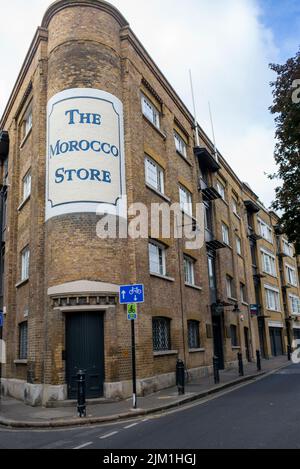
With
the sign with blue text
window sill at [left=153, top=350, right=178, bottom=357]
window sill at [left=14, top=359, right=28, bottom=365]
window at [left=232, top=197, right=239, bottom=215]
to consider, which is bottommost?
window sill at [left=14, top=359, right=28, bottom=365]

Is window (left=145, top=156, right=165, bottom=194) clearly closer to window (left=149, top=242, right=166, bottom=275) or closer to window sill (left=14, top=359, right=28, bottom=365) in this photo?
window (left=149, top=242, right=166, bottom=275)

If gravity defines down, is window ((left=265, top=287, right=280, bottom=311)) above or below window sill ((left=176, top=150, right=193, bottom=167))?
below

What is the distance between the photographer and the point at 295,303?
47594mm

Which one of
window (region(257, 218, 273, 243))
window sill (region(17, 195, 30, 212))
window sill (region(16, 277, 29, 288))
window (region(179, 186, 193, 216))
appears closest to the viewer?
window sill (region(16, 277, 29, 288))

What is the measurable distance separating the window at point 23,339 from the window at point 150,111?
10.2 m

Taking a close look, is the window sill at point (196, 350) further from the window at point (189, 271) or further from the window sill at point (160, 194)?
the window sill at point (160, 194)

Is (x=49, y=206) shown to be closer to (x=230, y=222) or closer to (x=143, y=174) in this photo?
(x=143, y=174)

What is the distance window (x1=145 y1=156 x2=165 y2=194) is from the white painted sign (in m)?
2.35

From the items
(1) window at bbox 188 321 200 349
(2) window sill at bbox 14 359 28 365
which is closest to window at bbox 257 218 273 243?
(1) window at bbox 188 321 200 349

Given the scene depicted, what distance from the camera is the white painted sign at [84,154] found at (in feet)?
47.9

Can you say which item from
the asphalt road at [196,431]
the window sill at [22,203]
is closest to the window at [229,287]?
the window sill at [22,203]

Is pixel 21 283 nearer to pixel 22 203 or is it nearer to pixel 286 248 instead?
pixel 22 203

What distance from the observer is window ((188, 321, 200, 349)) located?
19922mm

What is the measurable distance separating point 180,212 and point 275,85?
6.82m
